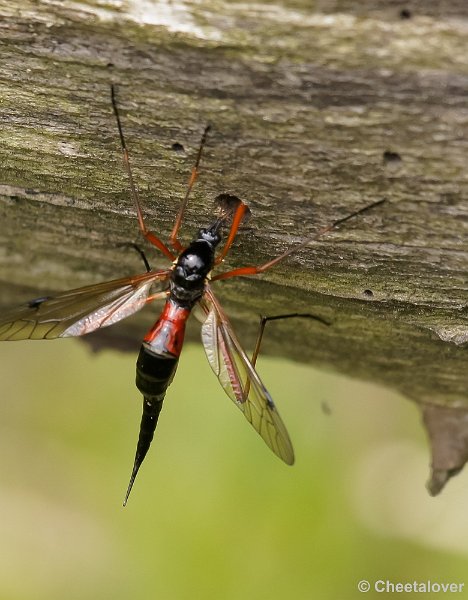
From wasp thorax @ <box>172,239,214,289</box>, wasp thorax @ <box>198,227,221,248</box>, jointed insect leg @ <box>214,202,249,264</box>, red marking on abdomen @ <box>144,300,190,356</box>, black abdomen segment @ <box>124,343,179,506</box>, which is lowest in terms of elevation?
black abdomen segment @ <box>124,343,179,506</box>

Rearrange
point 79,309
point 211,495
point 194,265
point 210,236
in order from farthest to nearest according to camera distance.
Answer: point 211,495, point 79,309, point 194,265, point 210,236

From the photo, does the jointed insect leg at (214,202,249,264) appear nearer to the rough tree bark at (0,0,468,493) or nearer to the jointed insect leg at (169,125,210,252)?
the rough tree bark at (0,0,468,493)

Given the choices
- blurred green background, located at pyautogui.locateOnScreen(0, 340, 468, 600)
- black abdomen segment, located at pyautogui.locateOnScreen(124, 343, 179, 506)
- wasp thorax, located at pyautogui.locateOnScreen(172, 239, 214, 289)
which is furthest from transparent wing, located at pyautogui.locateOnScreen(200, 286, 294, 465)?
blurred green background, located at pyautogui.locateOnScreen(0, 340, 468, 600)

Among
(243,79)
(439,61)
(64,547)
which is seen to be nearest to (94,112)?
(243,79)

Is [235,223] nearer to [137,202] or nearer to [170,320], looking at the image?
[137,202]

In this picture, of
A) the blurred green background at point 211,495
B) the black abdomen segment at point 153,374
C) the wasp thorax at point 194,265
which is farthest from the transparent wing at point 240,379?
the blurred green background at point 211,495

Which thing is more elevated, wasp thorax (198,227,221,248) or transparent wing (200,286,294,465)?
wasp thorax (198,227,221,248)

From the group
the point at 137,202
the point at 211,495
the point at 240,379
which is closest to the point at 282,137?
the point at 137,202
